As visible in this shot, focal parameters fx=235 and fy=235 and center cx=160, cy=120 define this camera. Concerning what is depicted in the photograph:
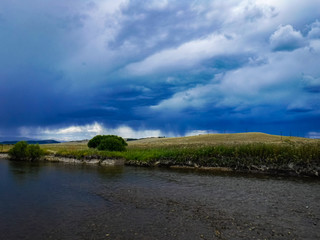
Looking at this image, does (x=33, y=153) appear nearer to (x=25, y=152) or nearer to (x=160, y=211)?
(x=25, y=152)

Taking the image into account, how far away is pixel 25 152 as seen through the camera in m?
48.6

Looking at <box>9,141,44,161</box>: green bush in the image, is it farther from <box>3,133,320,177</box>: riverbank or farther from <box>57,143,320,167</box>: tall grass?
<box>57,143,320,167</box>: tall grass

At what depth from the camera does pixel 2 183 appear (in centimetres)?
2266

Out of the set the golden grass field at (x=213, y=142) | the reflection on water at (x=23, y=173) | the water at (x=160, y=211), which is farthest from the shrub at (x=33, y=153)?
the water at (x=160, y=211)

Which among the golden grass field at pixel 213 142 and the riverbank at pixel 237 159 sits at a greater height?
the golden grass field at pixel 213 142

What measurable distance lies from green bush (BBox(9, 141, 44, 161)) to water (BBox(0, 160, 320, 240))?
28.7 m

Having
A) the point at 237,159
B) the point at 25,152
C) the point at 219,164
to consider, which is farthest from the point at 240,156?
the point at 25,152

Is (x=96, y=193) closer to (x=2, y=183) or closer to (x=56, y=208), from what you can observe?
(x=56, y=208)

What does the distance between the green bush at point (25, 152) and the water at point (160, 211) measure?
28.7 m

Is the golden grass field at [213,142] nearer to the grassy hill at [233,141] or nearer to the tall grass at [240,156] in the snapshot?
the grassy hill at [233,141]

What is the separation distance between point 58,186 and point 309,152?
91.7ft

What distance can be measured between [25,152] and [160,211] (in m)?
44.7

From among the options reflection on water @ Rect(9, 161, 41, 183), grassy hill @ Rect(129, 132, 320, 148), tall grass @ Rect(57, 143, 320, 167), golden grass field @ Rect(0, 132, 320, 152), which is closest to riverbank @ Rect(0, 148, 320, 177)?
tall grass @ Rect(57, 143, 320, 167)

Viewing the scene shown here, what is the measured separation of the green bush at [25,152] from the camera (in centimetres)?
4797
